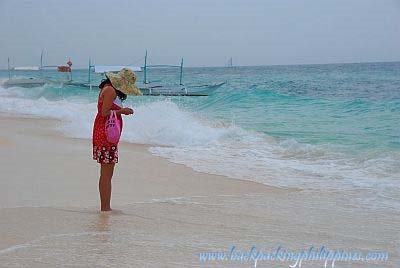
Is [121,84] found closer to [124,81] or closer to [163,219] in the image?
[124,81]

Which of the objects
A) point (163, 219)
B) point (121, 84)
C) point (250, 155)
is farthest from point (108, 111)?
point (250, 155)

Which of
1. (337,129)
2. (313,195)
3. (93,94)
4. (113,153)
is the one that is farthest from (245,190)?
(93,94)

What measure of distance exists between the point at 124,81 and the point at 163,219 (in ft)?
3.74

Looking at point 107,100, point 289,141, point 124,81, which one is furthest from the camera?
point 289,141

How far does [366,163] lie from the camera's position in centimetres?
752

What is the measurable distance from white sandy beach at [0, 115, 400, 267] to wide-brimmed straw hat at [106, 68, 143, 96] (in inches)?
39.5

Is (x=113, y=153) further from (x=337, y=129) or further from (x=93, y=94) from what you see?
(x=93, y=94)

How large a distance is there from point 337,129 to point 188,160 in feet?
18.7

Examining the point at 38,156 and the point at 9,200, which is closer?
the point at 9,200

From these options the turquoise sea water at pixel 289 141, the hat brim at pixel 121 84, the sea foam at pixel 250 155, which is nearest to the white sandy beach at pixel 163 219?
the sea foam at pixel 250 155

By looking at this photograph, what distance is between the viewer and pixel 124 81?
13.8 ft

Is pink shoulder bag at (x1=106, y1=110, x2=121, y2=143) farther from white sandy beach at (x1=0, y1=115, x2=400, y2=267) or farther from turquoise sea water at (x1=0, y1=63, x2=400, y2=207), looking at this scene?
turquoise sea water at (x1=0, y1=63, x2=400, y2=207)

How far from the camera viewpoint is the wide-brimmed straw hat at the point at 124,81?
416 centimetres

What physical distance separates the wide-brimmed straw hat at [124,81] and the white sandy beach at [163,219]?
100 cm
